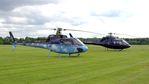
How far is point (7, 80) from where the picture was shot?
47.8ft

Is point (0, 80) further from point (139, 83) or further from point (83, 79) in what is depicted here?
point (139, 83)

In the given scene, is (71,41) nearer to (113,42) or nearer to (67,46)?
(67,46)

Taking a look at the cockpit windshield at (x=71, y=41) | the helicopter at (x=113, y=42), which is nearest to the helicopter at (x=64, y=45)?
the cockpit windshield at (x=71, y=41)

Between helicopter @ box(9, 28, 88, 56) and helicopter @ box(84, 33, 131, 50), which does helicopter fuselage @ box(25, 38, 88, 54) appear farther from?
helicopter @ box(84, 33, 131, 50)

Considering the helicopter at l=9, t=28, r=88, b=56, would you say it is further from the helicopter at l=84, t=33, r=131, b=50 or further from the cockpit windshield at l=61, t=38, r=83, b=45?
the helicopter at l=84, t=33, r=131, b=50

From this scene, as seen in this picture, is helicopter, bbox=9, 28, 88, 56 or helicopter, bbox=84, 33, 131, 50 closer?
helicopter, bbox=9, 28, 88, 56

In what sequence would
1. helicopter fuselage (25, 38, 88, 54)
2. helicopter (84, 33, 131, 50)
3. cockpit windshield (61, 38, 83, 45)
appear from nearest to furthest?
1. helicopter fuselage (25, 38, 88, 54)
2. cockpit windshield (61, 38, 83, 45)
3. helicopter (84, 33, 131, 50)

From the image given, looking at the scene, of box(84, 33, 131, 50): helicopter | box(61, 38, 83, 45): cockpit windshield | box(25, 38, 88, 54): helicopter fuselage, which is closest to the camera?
box(25, 38, 88, 54): helicopter fuselage

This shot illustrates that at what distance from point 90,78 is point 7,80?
12.3 feet

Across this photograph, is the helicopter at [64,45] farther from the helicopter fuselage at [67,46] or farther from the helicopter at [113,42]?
the helicopter at [113,42]

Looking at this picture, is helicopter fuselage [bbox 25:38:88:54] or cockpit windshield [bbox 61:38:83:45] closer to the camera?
helicopter fuselage [bbox 25:38:88:54]

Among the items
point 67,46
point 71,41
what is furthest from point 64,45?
point 71,41

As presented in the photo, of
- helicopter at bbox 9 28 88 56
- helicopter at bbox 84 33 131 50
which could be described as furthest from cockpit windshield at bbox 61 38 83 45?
helicopter at bbox 84 33 131 50

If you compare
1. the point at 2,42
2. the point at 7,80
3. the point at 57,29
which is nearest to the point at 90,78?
the point at 7,80
